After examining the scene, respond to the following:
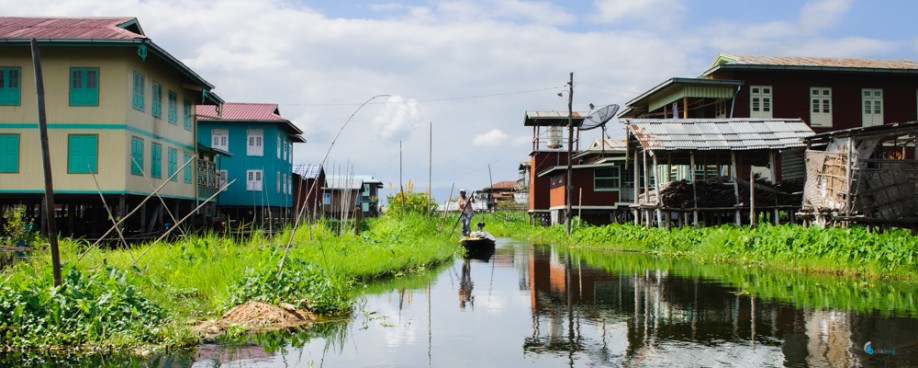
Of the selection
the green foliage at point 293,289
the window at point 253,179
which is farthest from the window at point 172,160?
the green foliage at point 293,289

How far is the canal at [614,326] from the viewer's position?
24.5 ft

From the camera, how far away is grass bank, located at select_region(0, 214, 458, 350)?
7684 mm

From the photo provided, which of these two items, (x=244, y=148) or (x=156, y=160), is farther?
(x=244, y=148)

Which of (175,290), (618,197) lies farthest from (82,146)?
(618,197)

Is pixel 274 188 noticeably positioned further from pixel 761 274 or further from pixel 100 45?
pixel 761 274

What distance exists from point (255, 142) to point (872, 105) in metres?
29.4

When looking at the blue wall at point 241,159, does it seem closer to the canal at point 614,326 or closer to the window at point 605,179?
the window at point 605,179

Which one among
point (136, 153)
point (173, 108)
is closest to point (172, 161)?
point (173, 108)

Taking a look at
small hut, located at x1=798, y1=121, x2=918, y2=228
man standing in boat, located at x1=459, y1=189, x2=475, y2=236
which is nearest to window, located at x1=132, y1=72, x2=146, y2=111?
man standing in boat, located at x1=459, y1=189, x2=475, y2=236

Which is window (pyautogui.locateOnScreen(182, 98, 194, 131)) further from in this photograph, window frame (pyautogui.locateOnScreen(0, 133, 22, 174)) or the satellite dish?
the satellite dish

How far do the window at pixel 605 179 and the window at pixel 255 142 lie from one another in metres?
17.1

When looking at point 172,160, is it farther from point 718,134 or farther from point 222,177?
point 718,134

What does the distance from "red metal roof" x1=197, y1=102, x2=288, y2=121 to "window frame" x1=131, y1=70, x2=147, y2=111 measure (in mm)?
14624

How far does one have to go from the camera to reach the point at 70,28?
22.5 m
